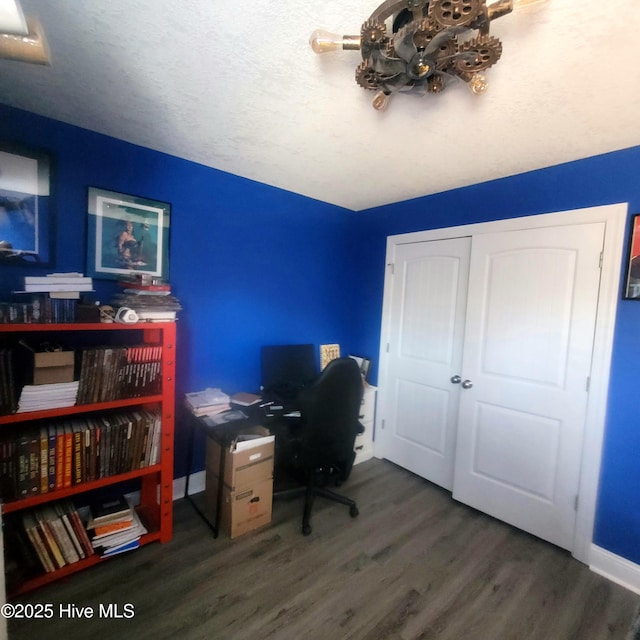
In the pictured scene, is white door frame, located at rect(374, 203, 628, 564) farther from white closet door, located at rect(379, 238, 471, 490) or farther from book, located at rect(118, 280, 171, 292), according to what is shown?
book, located at rect(118, 280, 171, 292)

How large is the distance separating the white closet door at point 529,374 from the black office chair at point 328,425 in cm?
93

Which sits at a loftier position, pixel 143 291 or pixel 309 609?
pixel 143 291

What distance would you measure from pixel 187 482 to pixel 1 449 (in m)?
1.15

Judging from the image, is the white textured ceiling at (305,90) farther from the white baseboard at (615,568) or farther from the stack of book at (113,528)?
the white baseboard at (615,568)

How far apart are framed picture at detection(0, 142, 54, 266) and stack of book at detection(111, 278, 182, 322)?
0.45 m

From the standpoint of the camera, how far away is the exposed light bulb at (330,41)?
1.03 m

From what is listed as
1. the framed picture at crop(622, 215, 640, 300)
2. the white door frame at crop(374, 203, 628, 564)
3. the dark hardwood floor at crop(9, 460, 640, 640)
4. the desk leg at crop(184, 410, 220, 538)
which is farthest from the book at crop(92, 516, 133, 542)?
the framed picture at crop(622, 215, 640, 300)

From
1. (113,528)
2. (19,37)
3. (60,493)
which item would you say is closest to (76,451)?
(60,493)

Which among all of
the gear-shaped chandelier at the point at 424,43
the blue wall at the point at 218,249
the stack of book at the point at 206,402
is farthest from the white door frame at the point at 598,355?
the stack of book at the point at 206,402

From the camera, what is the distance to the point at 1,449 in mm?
1360

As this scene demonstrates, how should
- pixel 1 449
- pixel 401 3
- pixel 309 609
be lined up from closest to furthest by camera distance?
pixel 401 3 → pixel 1 449 → pixel 309 609

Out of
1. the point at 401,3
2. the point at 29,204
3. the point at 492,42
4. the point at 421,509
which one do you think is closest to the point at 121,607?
the point at 421,509

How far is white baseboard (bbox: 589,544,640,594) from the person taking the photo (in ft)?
5.58

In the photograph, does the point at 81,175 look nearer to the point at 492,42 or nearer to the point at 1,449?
the point at 1,449
